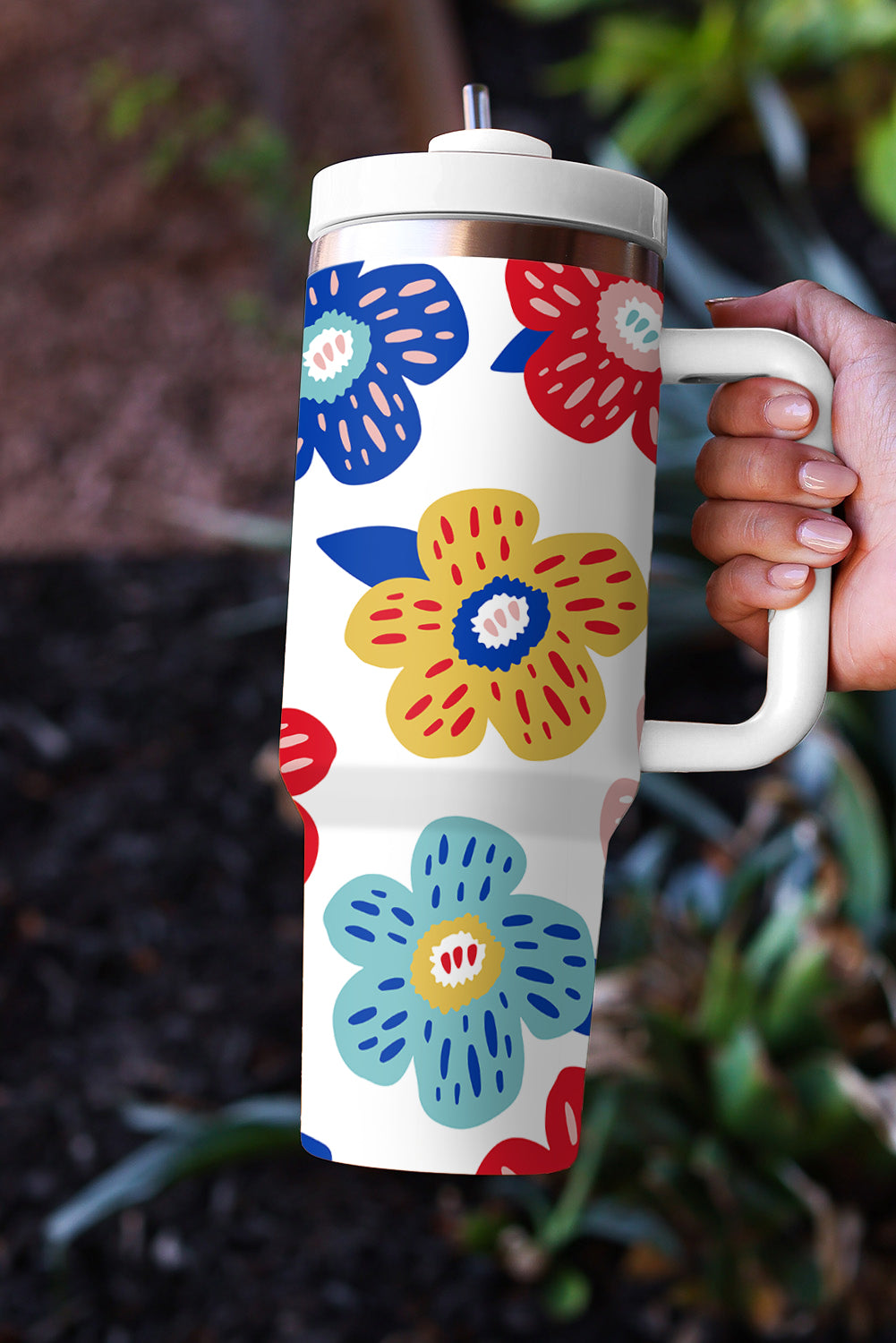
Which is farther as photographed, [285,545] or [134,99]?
[134,99]

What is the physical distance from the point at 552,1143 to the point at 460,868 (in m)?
0.13

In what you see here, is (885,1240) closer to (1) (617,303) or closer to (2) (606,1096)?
(2) (606,1096)

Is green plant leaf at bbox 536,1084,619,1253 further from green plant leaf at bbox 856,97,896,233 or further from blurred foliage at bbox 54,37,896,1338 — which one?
green plant leaf at bbox 856,97,896,233

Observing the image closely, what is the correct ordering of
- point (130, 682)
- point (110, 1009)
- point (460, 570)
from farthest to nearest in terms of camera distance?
point (130, 682)
point (110, 1009)
point (460, 570)

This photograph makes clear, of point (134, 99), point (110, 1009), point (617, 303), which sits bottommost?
point (110, 1009)

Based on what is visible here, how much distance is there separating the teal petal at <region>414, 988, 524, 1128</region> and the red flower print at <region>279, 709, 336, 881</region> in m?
0.10

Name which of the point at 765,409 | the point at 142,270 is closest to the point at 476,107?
the point at 765,409

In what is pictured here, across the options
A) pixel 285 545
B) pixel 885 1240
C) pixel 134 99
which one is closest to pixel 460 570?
pixel 285 545

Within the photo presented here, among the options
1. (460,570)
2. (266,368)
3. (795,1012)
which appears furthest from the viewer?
(266,368)

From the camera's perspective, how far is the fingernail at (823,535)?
516mm

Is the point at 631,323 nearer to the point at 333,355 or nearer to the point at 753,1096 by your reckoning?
the point at 333,355

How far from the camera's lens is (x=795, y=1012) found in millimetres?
1142

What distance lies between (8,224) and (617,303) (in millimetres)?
2341

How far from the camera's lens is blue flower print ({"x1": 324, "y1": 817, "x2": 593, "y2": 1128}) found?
46 cm
